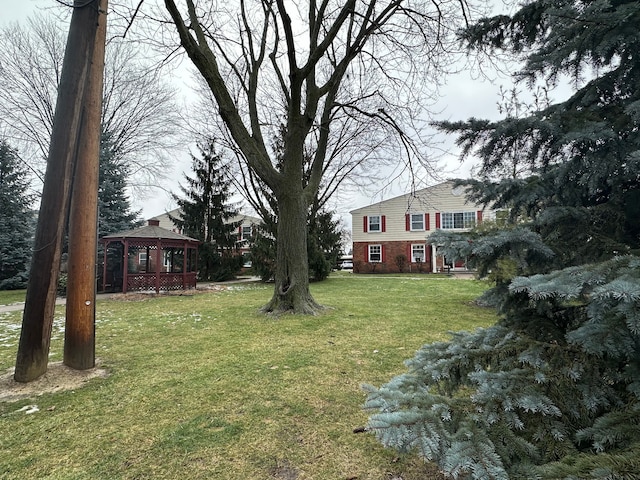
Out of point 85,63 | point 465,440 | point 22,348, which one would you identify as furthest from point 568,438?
point 85,63

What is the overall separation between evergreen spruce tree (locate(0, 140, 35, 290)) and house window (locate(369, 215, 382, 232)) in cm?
2082

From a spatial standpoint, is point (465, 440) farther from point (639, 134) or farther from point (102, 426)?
point (102, 426)

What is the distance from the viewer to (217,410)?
2.85 metres

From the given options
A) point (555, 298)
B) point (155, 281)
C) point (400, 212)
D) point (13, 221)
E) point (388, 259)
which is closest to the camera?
point (555, 298)

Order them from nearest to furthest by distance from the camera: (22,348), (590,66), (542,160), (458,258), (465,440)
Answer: (465,440) < (458,258) < (590,66) < (542,160) < (22,348)

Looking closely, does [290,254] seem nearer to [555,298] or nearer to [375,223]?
[555,298]

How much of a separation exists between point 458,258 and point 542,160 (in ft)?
5.01

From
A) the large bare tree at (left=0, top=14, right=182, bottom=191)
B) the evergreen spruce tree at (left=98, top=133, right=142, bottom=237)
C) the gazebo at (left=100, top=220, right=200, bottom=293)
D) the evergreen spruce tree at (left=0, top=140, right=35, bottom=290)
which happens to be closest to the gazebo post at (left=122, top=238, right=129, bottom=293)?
the gazebo at (left=100, top=220, right=200, bottom=293)

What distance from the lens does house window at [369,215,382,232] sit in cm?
2598

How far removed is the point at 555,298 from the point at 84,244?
4474 millimetres

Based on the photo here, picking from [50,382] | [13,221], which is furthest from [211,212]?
[50,382]

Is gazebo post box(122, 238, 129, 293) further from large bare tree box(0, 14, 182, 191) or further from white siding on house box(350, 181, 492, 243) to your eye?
white siding on house box(350, 181, 492, 243)

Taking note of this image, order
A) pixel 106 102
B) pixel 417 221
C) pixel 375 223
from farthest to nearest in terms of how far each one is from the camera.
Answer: pixel 375 223, pixel 417 221, pixel 106 102

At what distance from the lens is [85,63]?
3.78 m
